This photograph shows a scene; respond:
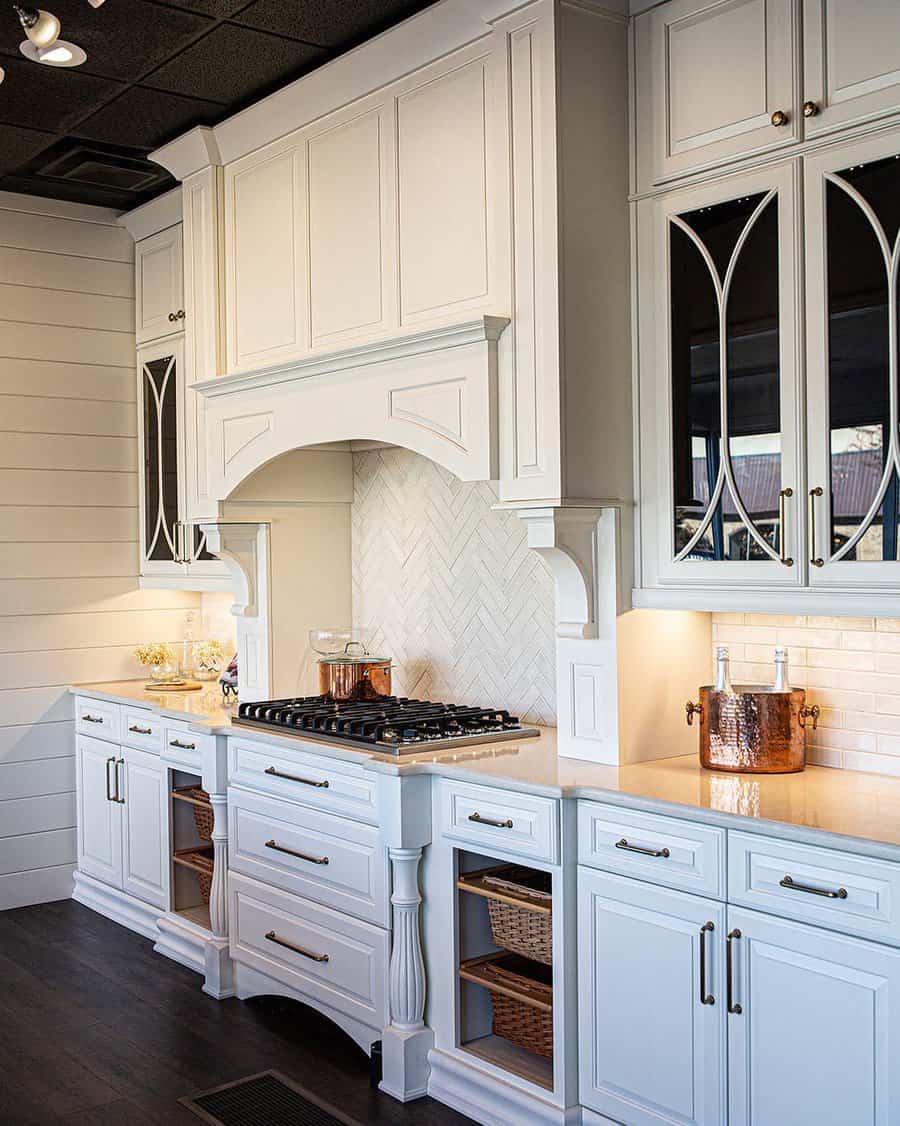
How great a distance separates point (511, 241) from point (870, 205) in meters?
0.95

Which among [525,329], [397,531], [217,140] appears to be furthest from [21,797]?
[525,329]

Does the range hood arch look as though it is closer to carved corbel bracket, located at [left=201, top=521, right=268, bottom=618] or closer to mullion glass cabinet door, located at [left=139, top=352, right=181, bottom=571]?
carved corbel bracket, located at [left=201, top=521, right=268, bottom=618]

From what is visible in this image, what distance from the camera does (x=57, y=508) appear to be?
5223 millimetres

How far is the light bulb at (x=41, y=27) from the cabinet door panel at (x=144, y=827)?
256 cm

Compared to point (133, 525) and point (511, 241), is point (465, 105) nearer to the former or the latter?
point (511, 241)

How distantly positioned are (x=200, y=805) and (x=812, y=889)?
103 inches

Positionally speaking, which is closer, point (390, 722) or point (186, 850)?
point (390, 722)

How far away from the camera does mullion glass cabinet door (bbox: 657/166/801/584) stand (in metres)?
2.82

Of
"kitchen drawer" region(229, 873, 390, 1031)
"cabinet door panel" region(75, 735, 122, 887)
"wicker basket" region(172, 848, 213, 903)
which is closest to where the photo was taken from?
"kitchen drawer" region(229, 873, 390, 1031)

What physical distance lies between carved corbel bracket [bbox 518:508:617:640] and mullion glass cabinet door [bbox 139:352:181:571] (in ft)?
7.83

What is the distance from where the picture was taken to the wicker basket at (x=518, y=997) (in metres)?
3.06

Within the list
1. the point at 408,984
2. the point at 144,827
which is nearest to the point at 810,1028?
the point at 408,984

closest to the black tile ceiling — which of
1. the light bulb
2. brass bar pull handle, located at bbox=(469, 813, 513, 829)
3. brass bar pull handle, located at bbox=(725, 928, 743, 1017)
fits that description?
the light bulb

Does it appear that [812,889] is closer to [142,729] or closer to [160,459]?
[142,729]
